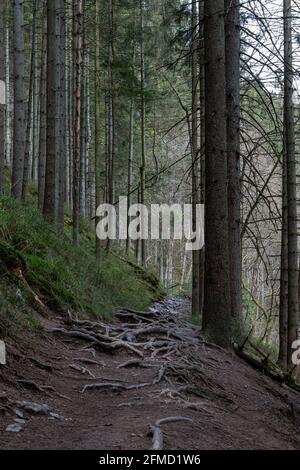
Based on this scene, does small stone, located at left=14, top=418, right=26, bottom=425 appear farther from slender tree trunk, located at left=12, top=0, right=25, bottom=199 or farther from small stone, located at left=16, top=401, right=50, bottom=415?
slender tree trunk, located at left=12, top=0, right=25, bottom=199

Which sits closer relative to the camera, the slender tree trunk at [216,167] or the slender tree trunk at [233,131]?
the slender tree trunk at [216,167]

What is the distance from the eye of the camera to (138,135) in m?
28.8

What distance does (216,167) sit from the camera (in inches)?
294

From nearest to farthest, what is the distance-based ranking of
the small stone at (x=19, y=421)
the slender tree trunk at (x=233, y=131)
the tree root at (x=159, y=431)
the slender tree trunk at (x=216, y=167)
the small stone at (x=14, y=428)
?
1. the tree root at (x=159, y=431)
2. the small stone at (x=14, y=428)
3. the small stone at (x=19, y=421)
4. the slender tree trunk at (x=216, y=167)
5. the slender tree trunk at (x=233, y=131)

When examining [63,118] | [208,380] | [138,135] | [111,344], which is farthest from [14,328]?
[138,135]

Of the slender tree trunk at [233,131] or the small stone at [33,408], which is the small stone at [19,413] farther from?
the slender tree trunk at [233,131]

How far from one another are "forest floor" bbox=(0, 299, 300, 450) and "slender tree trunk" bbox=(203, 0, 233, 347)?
78 centimetres

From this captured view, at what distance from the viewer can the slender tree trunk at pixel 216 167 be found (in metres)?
7.45

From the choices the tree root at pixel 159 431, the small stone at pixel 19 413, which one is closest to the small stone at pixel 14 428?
the small stone at pixel 19 413

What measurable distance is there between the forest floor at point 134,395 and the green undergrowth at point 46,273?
0.60 meters

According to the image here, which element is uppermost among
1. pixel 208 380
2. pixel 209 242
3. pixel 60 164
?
pixel 60 164
